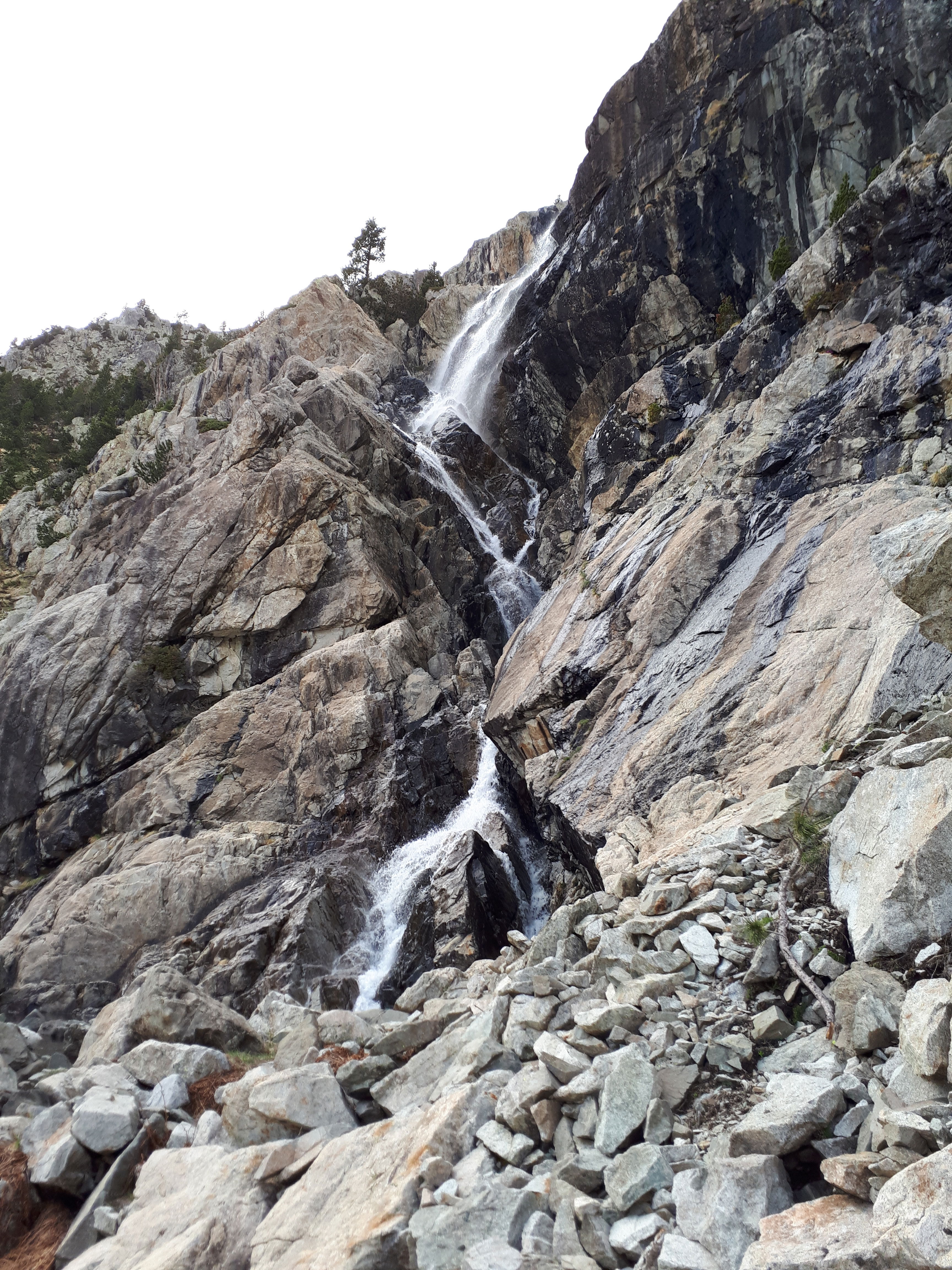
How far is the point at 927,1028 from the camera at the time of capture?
12.3 ft

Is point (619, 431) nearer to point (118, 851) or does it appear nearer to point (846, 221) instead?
point (846, 221)

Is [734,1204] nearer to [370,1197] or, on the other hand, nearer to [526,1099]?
[526,1099]

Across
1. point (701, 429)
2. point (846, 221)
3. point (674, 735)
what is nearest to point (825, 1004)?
point (674, 735)

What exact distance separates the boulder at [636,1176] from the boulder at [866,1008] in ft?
4.55

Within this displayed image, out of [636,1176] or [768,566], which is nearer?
[636,1176]

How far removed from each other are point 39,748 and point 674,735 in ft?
81.6

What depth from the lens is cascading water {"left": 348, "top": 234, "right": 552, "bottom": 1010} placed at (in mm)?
18875

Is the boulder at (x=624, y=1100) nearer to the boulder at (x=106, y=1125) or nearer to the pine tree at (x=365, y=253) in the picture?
the boulder at (x=106, y=1125)

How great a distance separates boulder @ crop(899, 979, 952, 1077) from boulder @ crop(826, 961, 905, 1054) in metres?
0.18

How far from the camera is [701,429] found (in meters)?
21.6

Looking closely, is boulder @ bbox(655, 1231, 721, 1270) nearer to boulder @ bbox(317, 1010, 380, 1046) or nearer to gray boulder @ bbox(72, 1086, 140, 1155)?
boulder @ bbox(317, 1010, 380, 1046)

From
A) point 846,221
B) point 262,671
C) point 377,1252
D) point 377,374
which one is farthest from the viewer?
point 377,374

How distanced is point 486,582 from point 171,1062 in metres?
25.2

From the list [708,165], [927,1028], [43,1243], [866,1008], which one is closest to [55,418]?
[708,165]
